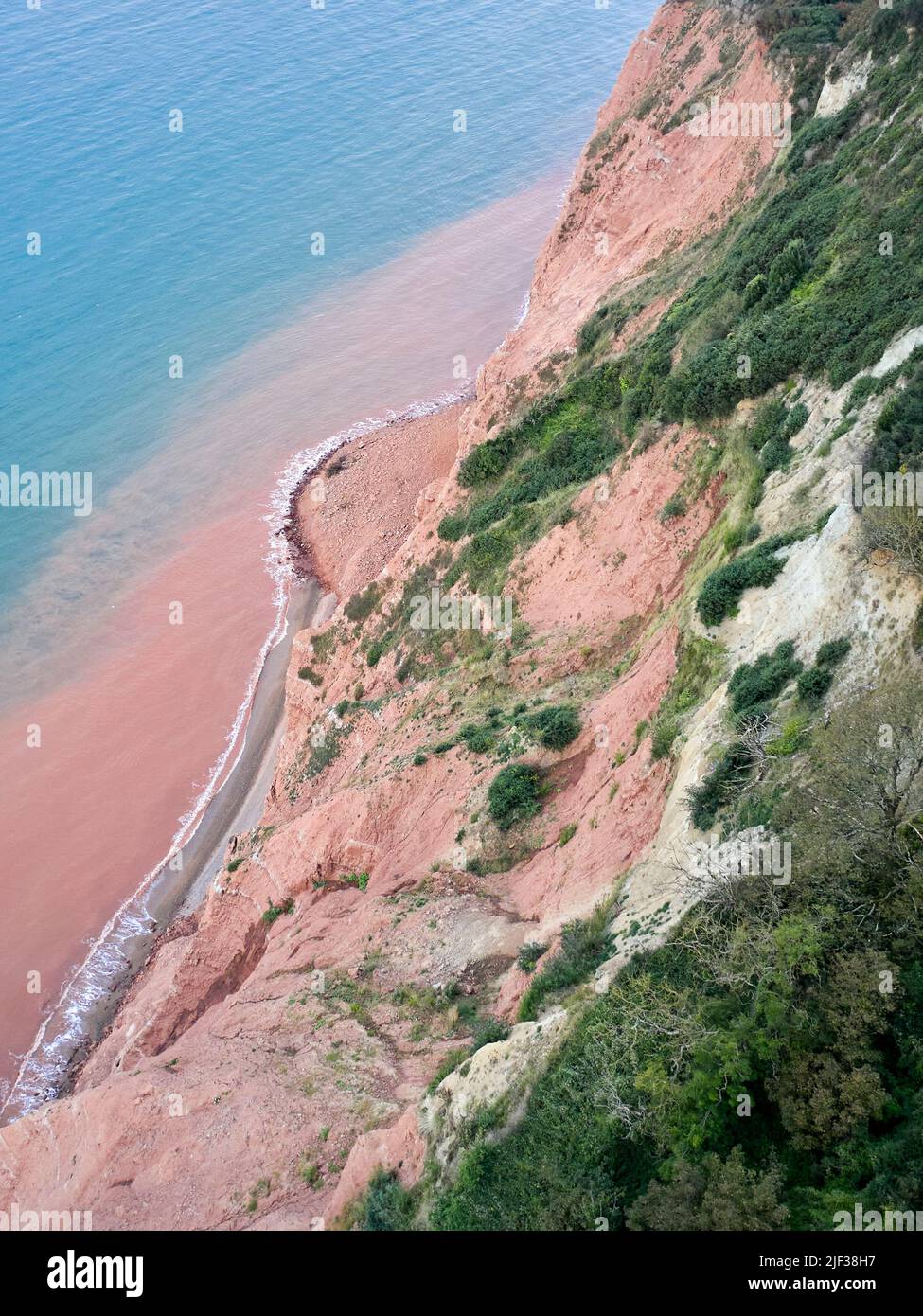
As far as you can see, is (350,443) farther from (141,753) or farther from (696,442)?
(696,442)

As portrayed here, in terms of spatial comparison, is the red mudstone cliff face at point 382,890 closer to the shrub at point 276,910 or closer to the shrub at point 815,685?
the shrub at point 276,910

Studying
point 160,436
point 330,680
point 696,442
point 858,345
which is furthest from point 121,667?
point 858,345

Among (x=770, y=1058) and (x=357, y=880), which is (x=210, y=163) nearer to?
(x=357, y=880)

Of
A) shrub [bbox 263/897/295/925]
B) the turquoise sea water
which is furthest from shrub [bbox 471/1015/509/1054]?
the turquoise sea water

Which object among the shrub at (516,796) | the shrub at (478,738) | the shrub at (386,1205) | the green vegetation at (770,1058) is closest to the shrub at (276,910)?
the shrub at (478,738)

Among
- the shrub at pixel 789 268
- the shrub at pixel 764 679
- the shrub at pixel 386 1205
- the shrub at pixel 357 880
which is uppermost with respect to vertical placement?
the shrub at pixel 789 268
